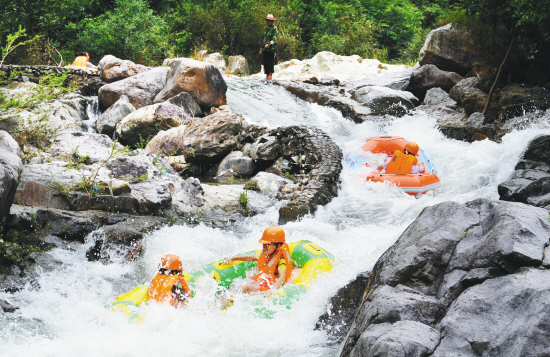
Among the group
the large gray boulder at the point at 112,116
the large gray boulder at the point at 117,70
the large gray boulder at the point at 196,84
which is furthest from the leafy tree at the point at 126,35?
the large gray boulder at the point at 112,116

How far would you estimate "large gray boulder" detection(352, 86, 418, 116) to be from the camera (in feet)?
41.6

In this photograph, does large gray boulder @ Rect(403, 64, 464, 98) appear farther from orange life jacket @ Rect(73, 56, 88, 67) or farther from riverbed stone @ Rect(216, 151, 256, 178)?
orange life jacket @ Rect(73, 56, 88, 67)

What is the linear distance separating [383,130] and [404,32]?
579 inches

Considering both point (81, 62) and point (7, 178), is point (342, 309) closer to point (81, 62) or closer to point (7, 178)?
point (7, 178)

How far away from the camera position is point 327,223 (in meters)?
6.78

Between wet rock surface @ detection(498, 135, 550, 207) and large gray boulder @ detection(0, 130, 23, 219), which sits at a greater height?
large gray boulder @ detection(0, 130, 23, 219)

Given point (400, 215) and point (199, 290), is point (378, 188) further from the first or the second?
point (199, 290)

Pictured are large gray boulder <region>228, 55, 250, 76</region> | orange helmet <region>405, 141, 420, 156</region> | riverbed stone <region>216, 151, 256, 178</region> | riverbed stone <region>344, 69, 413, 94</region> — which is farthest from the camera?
large gray boulder <region>228, 55, 250, 76</region>

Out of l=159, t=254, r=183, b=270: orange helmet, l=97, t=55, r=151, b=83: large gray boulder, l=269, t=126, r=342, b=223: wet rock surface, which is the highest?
l=159, t=254, r=183, b=270: orange helmet

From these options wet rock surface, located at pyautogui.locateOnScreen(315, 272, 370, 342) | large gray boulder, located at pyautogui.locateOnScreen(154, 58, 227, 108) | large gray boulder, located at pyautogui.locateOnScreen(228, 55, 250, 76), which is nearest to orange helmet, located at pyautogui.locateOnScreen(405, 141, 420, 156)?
wet rock surface, located at pyautogui.locateOnScreen(315, 272, 370, 342)

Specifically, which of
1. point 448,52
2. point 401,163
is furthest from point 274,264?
point 448,52

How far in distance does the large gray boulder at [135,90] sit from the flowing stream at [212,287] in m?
6.34

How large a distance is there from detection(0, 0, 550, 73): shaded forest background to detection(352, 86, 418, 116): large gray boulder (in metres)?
2.41

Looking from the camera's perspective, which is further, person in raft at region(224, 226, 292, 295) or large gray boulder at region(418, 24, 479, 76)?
large gray boulder at region(418, 24, 479, 76)
